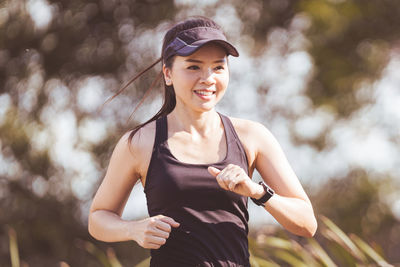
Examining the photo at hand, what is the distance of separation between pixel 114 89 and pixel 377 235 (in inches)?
174

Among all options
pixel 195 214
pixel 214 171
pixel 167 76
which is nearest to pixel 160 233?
pixel 195 214

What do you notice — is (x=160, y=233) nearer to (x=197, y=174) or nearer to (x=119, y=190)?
(x=197, y=174)

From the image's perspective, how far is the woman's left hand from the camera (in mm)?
1955

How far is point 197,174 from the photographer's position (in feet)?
6.93

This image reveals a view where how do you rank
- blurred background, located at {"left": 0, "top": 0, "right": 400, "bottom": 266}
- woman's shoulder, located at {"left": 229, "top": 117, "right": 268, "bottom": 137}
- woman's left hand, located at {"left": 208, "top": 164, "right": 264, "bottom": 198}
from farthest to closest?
blurred background, located at {"left": 0, "top": 0, "right": 400, "bottom": 266}
woman's shoulder, located at {"left": 229, "top": 117, "right": 268, "bottom": 137}
woman's left hand, located at {"left": 208, "top": 164, "right": 264, "bottom": 198}

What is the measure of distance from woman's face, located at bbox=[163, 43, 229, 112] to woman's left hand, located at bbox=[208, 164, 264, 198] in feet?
→ 1.06

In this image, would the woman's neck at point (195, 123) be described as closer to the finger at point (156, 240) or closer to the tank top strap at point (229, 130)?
the tank top strap at point (229, 130)

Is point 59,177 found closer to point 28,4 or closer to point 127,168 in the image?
point 28,4

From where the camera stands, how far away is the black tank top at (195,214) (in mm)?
2098

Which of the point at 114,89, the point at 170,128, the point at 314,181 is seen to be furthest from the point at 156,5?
the point at 170,128

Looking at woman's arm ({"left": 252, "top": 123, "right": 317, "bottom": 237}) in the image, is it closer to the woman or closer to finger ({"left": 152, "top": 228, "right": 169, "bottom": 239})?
the woman

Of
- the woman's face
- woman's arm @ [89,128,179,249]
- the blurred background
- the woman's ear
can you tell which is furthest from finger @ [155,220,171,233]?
the blurred background

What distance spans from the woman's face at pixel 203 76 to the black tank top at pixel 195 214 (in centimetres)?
24

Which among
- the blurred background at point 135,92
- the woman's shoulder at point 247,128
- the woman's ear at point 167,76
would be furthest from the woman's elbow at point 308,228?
the blurred background at point 135,92
